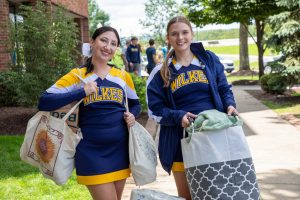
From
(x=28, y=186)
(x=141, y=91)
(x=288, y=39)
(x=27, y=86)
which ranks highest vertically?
(x=288, y=39)

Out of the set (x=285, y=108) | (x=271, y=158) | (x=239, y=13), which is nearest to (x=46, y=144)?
(x=271, y=158)

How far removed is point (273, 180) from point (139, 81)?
605 cm

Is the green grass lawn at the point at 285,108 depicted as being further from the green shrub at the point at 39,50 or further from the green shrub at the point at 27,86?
the green shrub at the point at 27,86

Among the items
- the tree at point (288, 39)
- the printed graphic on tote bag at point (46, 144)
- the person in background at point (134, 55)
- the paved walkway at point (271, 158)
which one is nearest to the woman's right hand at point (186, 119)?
the printed graphic on tote bag at point (46, 144)

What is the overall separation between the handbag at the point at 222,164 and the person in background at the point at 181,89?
0.29 metres

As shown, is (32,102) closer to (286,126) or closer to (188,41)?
(286,126)

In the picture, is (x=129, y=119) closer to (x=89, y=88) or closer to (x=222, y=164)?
(x=89, y=88)

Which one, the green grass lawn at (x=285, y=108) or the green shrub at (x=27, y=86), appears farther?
the green grass lawn at (x=285, y=108)

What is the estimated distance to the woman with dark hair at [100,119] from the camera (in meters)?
3.05

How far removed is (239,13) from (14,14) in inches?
392

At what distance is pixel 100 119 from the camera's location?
307 centimetres

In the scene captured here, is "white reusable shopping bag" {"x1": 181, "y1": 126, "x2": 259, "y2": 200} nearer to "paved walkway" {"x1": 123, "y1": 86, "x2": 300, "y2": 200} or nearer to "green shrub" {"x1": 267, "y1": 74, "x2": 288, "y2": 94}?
"paved walkway" {"x1": 123, "y1": 86, "x2": 300, "y2": 200}

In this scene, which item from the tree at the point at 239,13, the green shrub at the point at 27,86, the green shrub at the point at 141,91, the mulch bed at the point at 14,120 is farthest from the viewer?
the tree at the point at 239,13

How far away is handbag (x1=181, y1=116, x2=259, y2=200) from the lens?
9.16 feet
